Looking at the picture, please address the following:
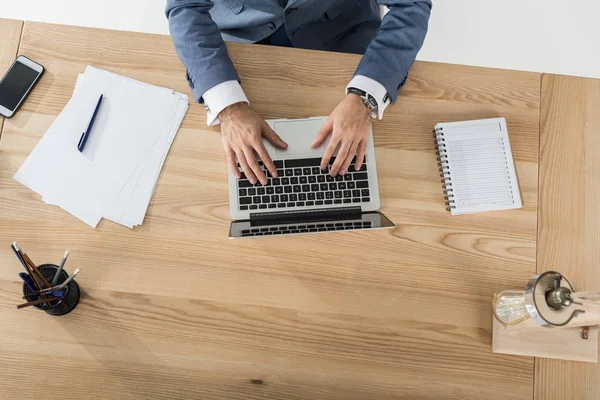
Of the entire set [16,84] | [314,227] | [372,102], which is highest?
[372,102]

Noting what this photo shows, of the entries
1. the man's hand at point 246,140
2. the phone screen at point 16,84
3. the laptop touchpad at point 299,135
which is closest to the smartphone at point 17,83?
the phone screen at point 16,84

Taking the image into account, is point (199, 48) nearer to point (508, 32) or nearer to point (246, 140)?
point (246, 140)

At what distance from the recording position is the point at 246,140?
0.98 metres

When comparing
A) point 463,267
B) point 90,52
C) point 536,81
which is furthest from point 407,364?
point 90,52

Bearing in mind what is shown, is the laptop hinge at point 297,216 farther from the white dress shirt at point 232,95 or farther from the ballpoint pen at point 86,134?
the ballpoint pen at point 86,134

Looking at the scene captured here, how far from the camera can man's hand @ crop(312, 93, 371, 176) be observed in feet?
3.26

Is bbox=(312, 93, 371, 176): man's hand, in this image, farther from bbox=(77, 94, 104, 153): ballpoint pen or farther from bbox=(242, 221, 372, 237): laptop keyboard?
bbox=(77, 94, 104, 153): ballpoint pen

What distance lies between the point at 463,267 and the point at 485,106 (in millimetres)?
378

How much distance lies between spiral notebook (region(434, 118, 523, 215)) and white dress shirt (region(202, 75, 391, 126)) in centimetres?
15

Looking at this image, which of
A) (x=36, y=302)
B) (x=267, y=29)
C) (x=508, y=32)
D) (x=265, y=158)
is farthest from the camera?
(x=508, y=32)

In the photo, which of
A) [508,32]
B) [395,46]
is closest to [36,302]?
[395,46]

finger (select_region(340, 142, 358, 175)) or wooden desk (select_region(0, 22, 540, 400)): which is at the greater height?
finger (select_region(340, 142, 358, 175))

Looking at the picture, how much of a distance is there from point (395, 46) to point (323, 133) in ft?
0.85

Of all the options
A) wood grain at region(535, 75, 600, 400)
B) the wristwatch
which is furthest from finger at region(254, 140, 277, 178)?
wood grain at region(535, 75, 600, 400)
